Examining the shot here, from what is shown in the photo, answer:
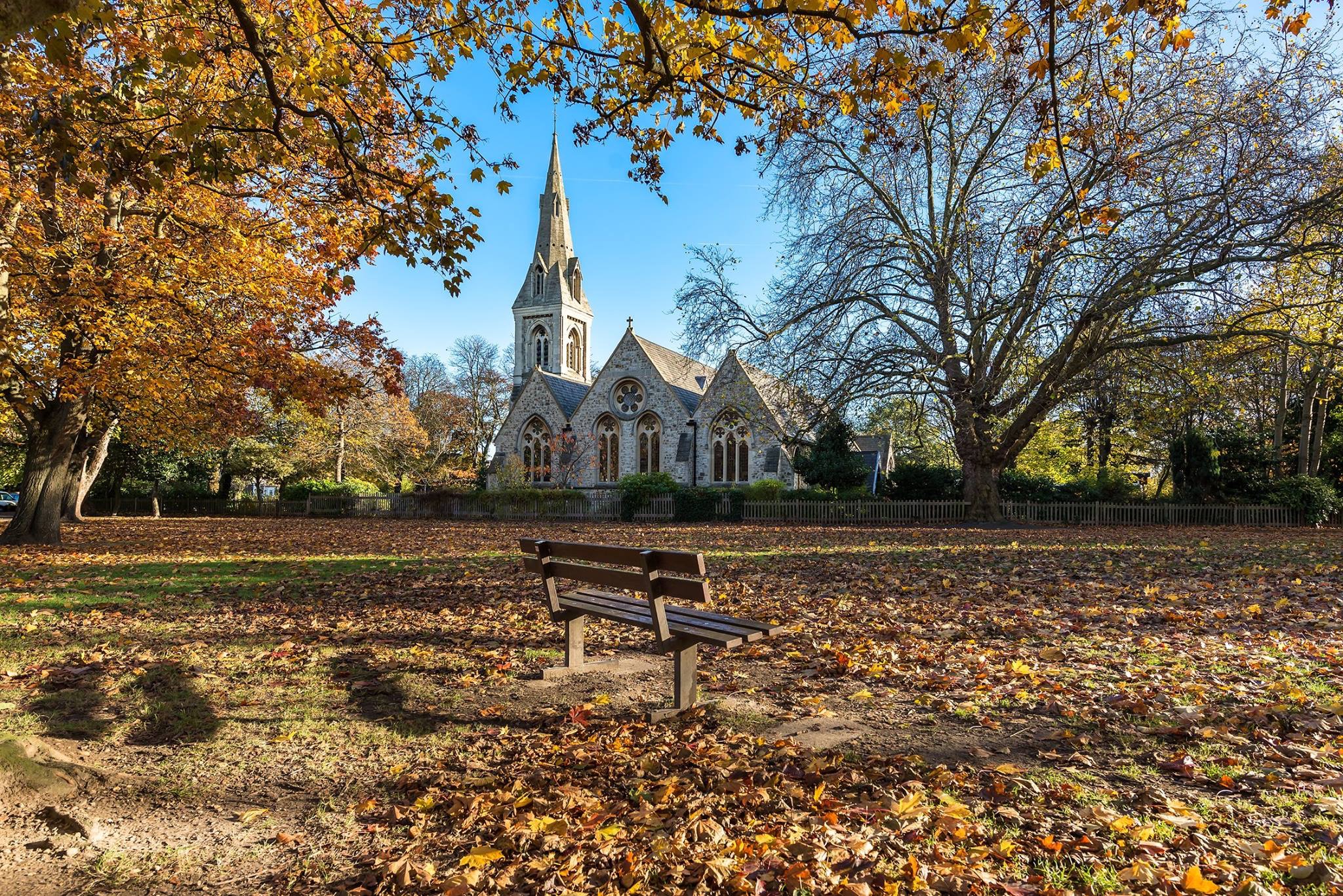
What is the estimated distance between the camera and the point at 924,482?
2911cm

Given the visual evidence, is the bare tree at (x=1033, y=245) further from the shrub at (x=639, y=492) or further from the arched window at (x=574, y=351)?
the arched window at (x=574, y=351)

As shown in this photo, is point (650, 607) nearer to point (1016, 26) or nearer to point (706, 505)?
point (1016, 26)

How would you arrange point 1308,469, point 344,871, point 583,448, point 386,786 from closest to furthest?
point 344,871 < point 386,786 < point 1308,469 < point 583,448

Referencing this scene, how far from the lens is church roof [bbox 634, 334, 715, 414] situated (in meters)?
41.8

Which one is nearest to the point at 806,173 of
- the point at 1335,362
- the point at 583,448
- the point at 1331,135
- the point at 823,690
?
the point at 1331,135

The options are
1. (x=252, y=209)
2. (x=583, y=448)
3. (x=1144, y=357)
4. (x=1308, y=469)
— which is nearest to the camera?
(x=252, y=209)

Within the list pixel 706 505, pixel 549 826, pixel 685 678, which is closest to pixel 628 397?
pixel 706 505

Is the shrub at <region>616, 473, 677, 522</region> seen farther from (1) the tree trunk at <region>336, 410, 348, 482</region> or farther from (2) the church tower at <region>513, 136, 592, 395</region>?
(2) the church tower at <region>513, 136, 592, 395</region>

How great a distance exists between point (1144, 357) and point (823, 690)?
60.3 ft

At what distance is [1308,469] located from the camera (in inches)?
1049

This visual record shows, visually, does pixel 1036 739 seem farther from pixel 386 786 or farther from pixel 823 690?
pixel 386 786

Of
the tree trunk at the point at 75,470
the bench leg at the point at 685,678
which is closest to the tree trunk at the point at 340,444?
the tree trunk at the point at 75,470

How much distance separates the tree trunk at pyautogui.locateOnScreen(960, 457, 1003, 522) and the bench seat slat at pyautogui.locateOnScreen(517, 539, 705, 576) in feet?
70.1

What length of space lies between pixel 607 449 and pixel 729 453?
754cm
